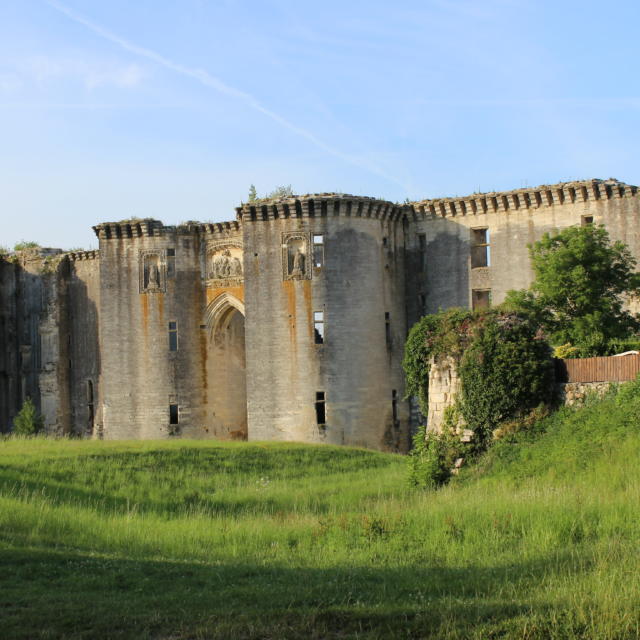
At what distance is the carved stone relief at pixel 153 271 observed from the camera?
135ft

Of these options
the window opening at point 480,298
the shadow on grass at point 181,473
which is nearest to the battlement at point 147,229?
the window opening at point 480,298

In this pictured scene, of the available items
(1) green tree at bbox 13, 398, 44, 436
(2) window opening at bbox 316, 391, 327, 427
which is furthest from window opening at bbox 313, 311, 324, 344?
(1) green tree at bbox 13, 398, 44, 436

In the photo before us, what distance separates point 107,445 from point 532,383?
14.0 m

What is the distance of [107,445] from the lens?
30188 mm

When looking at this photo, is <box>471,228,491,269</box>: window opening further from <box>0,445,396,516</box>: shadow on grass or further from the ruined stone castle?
<box>0,445,396,516</box>: shadow on grass

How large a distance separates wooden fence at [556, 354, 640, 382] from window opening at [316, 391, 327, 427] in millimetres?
14557

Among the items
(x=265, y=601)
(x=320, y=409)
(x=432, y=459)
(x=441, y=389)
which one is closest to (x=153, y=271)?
(x=320, y=409)

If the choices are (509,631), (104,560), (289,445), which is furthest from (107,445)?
(509,631)

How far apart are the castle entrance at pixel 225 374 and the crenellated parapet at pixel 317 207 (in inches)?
174

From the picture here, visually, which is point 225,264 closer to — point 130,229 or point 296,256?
point 130,229

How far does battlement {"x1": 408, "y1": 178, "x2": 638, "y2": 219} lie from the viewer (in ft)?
113

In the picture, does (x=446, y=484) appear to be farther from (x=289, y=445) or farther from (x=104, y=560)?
(x=289, y=445)

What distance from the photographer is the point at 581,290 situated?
30125 millimetres

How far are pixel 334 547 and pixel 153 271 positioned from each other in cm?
2768
